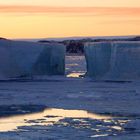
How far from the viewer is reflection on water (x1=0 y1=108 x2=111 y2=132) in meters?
12.2

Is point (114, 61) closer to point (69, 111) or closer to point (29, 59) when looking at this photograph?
point (29, 59)

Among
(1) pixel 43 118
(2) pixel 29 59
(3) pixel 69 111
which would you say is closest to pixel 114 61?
(2) pixel 29 59

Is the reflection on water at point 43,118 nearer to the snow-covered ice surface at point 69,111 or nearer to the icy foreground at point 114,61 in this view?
the snow-covered ice surface at point 69,111

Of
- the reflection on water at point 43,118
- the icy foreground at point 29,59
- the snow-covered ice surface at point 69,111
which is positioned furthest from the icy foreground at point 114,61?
the reflection on water at point 43,118

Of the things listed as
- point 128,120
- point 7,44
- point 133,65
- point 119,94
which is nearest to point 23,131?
point 128,120

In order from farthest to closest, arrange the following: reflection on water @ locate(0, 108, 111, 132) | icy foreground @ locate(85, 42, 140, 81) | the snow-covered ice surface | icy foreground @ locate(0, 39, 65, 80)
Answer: icy foreground @ locate(0, 39, 65, 80)
icy foreground @ locate(85, 42, 140, 81)
reflection on water @ locate(0, 108, 111, 132)
the snow-covered ice surface

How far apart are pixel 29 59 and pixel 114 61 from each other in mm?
4173

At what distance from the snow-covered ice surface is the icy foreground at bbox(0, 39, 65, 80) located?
2219 millimetres

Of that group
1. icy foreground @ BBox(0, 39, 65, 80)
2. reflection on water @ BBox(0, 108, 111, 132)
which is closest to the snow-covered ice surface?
reflection on water @ BBox(0, 108, 111, 132)

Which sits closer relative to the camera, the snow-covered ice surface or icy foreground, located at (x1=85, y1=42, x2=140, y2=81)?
the snow-covered ice surface

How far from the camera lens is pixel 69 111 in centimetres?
1468

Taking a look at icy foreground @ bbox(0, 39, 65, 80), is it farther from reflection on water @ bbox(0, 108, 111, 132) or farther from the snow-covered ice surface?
reflection on water @ bbox(0, 108, 111, 132)

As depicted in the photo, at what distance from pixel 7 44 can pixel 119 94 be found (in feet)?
30.8

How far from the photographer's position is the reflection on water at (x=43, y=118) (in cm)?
1219
